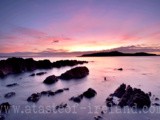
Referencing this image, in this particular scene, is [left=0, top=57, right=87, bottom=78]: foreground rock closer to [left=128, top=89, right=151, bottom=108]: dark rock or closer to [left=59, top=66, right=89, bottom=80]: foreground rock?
[left=59, top=66, right=89, bottom=80]: foreground rock

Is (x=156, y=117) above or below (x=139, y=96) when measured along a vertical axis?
below

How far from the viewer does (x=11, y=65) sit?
79.5 metres

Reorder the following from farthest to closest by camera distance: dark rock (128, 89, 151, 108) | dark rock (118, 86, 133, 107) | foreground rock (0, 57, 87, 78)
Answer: foreground rock (0, 57, 87, 78) → dark rock (118, 86, 133, 107) → dark rock (128, 89, 151, 108)

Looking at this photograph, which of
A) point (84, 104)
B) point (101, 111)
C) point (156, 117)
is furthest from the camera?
point (84, 104)

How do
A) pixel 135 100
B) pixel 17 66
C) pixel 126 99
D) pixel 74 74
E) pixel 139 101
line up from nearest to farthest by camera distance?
pixel 139 101 → pixel 135 100 → pixel 126 99 → pixel 74 74 → pixel 17 66

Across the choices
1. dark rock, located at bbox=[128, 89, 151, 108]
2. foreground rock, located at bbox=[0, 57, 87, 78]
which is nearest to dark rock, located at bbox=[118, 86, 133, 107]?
dark rock, located at bbox=[128, 89, 151, 108]

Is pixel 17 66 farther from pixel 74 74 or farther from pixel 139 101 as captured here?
pixel 139 101

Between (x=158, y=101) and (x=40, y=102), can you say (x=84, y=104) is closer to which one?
(x=40, y=102)

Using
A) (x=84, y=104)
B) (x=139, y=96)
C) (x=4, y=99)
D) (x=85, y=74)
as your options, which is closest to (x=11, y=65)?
(x=85, y=74)

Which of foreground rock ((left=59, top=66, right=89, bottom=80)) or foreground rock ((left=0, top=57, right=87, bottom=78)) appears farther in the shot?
foreground rock ((left=0, top=57, right=87, bottom=78))

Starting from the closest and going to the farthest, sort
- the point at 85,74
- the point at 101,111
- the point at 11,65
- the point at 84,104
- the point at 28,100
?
the point at 101,111
the point at 84,104
the point at 28,100
the point at 85,74
the point at 11,65

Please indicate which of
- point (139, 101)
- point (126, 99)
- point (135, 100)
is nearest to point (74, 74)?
point (126, 99)

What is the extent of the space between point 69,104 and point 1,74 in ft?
158

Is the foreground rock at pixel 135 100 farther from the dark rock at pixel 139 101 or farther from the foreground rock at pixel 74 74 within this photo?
the foreground rock at pixel 74 74
